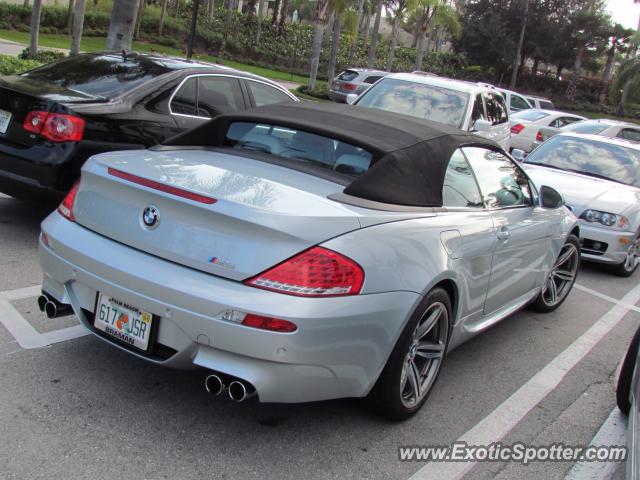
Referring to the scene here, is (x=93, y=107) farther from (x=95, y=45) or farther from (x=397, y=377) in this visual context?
(x=95, y=45)

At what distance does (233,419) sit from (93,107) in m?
3.27

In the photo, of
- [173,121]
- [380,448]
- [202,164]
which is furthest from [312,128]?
[173,121]

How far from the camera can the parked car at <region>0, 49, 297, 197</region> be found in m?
5.30

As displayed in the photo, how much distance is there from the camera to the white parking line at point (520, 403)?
3.22 metres

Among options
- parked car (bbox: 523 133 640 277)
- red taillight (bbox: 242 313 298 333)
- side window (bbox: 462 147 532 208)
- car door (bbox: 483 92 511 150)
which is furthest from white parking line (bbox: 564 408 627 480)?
car door (bbox: 483 92 511 150)

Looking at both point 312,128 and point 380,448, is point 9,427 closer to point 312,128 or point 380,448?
point 380,448

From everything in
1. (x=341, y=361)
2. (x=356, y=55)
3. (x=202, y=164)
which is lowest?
(x=341, y=361)

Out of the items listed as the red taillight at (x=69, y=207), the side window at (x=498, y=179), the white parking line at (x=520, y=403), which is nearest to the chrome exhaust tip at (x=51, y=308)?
the red taillight at (x=69, y=207)

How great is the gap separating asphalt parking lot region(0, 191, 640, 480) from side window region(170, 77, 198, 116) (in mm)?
2105

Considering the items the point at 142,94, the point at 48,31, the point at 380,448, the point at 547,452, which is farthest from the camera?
the point at 48,31

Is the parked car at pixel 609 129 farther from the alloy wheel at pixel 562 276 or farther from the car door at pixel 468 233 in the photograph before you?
the car door at pixel 468 233

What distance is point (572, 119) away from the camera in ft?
64.3

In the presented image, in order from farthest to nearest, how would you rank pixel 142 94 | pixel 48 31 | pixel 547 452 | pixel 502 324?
1. pixel 48 31
2. pixel 142 94
3. pixel 502 324
4. pixel 547 452

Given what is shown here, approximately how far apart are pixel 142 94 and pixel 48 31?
34.0 m
